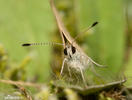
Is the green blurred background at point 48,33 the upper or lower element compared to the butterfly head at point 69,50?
lower

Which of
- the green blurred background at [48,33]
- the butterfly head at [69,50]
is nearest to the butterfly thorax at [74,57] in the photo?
the butterfly head at [69,50]

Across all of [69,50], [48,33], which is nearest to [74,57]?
[69,50]

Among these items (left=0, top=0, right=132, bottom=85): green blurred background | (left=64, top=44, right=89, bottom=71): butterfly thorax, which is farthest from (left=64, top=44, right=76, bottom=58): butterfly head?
(left=0, top=0, right=132, bottom=85): green blurred background

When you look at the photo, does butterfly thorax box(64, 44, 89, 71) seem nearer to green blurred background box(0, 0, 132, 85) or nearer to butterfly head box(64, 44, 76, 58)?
butterfly head box(64, 44, 76, 58)

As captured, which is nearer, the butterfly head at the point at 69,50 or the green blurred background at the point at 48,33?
the butterfly head at the point at 69,50

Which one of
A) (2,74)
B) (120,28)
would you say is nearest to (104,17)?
(120,28)

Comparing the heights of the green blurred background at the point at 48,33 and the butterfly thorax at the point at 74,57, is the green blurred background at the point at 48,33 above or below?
below

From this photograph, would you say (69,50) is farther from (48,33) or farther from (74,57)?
(48,33)

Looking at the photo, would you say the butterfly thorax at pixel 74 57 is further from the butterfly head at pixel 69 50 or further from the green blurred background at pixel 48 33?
the green blurred background at pixel 48 33

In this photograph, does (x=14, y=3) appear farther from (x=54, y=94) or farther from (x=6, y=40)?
(x=54, y=94)
